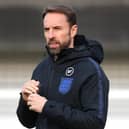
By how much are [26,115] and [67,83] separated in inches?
11.4

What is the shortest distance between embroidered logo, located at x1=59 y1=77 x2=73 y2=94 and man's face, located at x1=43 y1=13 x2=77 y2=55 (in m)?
0.11

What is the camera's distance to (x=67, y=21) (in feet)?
8.92

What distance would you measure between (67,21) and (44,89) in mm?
283

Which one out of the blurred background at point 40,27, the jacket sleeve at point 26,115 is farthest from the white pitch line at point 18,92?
the jacket sleeve at point 26,115

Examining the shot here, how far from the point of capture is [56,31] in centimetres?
272

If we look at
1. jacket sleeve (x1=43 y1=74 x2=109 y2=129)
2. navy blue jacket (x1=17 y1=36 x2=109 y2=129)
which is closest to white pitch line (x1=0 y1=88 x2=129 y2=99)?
navy blue jacket (x1=17 y1=36 x2=109 y2=129)

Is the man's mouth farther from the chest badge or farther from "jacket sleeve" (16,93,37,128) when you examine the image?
"jacket sleeve" (16,93,37,128)

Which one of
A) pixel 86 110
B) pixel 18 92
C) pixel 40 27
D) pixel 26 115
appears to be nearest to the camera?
pixel 86 110

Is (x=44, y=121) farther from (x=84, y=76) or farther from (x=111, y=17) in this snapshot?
(x=111, y=17)

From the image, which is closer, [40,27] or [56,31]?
[56,31]

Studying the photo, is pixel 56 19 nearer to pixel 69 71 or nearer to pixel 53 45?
pixel 53 45

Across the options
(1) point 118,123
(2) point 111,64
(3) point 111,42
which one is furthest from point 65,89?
(3) point 111,42

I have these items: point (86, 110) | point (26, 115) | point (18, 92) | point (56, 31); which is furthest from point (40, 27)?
point (86, 110)

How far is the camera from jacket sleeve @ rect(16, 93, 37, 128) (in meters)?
2.87
